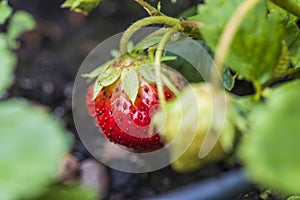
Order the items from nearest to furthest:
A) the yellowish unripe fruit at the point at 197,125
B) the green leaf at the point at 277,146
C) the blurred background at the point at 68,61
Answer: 1. the green leaf at the point at 277,146
2. the yellowish unripe fruit at the point at 197,125
3. the blurred background at the point at 68,61

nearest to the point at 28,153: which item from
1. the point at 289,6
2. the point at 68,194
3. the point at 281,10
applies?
the point at 68,194

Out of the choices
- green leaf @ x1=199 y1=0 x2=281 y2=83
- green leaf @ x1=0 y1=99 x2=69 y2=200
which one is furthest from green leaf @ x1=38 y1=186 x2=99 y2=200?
green leaf @ x1=199 y1=0 x2=281 y2=83

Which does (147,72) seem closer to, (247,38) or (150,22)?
(150,22)

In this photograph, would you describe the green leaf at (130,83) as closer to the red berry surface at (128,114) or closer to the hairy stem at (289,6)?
the red berry surface at (128,114)

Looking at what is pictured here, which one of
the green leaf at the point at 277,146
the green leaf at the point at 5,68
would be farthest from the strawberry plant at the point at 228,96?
the green leaf at the point at 5,68

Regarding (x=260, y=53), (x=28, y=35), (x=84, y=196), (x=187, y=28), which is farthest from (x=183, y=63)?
(x=28, y=35)

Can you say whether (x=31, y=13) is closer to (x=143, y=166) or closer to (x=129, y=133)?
(x=143, y=166)

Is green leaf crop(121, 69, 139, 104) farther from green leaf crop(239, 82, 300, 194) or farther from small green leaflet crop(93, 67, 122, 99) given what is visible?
green leaf crop(239, 82, 300, 194)
